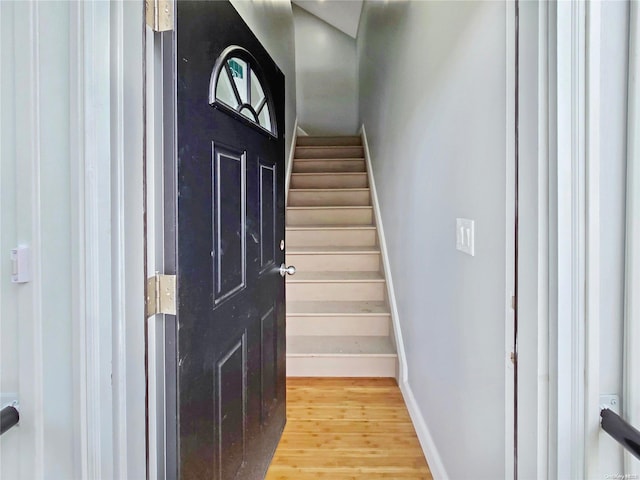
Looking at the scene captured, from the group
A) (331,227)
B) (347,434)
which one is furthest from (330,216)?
(347,434)

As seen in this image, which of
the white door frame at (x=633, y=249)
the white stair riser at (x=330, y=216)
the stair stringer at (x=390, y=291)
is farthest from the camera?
the white stair riser at (x=330, y=216)

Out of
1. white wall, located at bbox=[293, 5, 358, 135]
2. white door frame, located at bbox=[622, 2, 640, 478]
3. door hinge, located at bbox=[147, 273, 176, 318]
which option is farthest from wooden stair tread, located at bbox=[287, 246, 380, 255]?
white wall, located at bbox=[293, 5, 358, 135]

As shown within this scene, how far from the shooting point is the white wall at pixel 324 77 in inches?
209

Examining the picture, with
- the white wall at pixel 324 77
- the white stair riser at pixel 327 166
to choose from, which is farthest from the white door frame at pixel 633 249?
the white wall at pixel 324 77

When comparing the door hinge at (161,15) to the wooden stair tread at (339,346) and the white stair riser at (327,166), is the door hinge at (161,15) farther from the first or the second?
the white stair riser at (327,166)

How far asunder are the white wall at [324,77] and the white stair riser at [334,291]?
3.37 meters

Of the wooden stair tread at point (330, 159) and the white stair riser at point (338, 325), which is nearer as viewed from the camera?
the white stair riser at point (338, 325)

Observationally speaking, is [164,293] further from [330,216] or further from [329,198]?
[329,198]

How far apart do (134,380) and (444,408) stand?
1.16m

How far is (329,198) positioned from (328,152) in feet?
3.52

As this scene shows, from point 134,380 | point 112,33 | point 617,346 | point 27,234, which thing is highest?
point 112,33

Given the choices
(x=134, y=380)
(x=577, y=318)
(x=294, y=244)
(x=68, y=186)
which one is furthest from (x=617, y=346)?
(x=294, y=244)

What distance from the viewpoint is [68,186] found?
721 millimetres

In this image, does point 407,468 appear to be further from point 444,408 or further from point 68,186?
point 68,186
